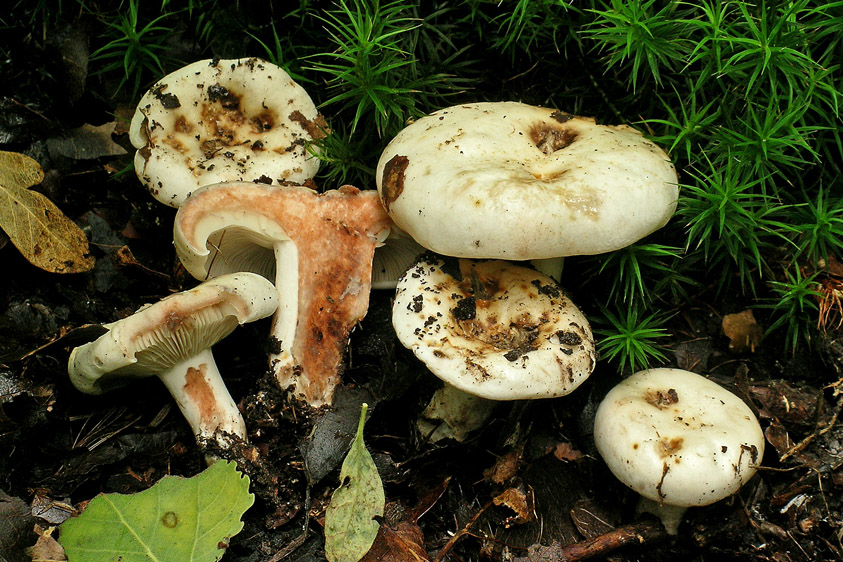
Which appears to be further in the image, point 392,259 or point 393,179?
point 392,259

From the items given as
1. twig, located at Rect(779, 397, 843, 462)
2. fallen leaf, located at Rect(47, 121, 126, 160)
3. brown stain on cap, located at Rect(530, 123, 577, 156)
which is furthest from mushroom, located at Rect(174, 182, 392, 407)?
twig, located at Rect(779, 397, 843, 462)

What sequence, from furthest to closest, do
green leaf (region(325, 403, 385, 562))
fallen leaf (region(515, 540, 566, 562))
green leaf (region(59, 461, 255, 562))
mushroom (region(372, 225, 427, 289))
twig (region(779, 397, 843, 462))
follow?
mushroom (region(372, 225, 427, 289)), twig (region(779, 397, 843, 462)), fallen leaf (region(515, 540, 566, 562)), green leaf (region(325, 403, 385, 562)), green leaf (region(59, 461, 255, 562))

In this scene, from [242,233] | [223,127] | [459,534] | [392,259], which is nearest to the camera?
[459,534]

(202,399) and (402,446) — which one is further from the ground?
(202,399)

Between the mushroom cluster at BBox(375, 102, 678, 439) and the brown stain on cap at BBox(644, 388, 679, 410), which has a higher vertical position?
the mushroom cluster at BBox(375, 102, 678, 439)

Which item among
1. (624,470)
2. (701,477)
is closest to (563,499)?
(624,470)

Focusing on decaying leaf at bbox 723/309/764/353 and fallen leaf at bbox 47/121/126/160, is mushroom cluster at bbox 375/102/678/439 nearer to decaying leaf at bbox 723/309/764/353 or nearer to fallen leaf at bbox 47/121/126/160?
decaying leaf at bbox 723/309/764/353

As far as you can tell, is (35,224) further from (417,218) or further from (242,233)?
(417,218)

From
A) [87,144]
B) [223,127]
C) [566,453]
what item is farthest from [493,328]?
[87,144]
